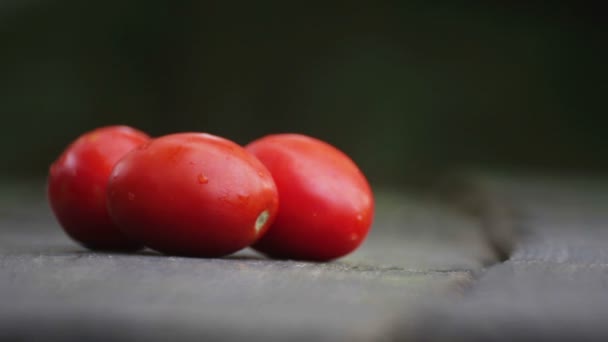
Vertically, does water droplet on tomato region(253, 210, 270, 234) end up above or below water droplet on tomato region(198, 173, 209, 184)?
above

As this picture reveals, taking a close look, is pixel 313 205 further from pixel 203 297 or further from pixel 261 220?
pixel 203 297

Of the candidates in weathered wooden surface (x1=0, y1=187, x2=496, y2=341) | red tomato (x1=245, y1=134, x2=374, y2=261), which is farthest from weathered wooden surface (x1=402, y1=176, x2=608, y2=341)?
red tomato (x1=245, y1=134, x2=374, y2=261)

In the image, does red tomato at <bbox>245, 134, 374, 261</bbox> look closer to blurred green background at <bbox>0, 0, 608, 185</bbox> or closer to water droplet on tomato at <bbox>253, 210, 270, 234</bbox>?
water droplet on tomato at <bbox>253, 210, 270, 234</bbox>

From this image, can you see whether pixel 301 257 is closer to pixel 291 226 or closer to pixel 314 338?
pixel 291 226

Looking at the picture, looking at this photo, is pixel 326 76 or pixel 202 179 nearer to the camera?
pixel 202 179

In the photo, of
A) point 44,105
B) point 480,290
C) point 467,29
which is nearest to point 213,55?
point 44,105

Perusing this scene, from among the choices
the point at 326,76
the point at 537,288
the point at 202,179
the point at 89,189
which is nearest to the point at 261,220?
the point at 202,179
